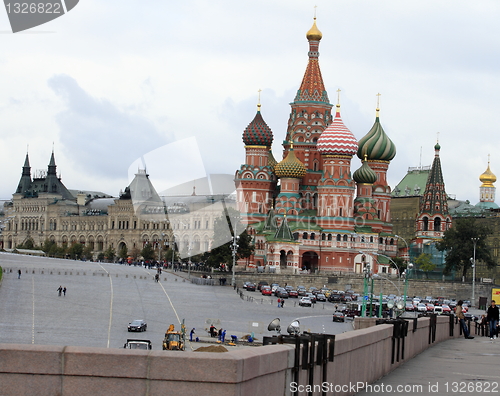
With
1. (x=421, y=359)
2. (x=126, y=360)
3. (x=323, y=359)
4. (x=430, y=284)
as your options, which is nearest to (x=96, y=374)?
(x=126, y=360)

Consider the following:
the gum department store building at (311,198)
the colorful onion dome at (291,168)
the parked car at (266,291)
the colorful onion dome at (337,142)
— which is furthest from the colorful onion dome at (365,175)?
the parked car at (266,291)

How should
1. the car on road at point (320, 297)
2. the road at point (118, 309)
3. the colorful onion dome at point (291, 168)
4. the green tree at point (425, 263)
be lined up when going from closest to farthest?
the road at point (118, 309) → the car on road at point (320, 297) → the colorful onion dome at point (291, 168) → the green tree at point (425, 263)

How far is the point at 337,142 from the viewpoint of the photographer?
110 m

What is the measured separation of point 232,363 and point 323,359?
3.81 m

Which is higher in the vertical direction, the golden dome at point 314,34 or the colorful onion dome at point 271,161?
the golden dome at point 314,34

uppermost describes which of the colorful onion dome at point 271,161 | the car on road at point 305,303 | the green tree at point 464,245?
the colorful onion dome at point 271,161

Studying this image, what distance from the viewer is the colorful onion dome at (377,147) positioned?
120250mm

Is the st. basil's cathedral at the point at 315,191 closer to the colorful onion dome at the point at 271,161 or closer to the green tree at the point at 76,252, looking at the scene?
the colorful onion dome at the point at 271,161

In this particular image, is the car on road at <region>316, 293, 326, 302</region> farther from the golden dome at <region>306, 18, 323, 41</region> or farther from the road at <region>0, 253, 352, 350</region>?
the golden dome at <region>306, 18, 323, 41</region>

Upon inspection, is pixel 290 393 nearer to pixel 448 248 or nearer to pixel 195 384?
pixel 195 384

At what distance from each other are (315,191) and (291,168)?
5851 mm

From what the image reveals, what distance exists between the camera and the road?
146 feet

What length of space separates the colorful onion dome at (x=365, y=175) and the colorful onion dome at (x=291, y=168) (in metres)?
6.44

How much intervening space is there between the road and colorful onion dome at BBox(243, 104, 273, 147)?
25462 millimetres
